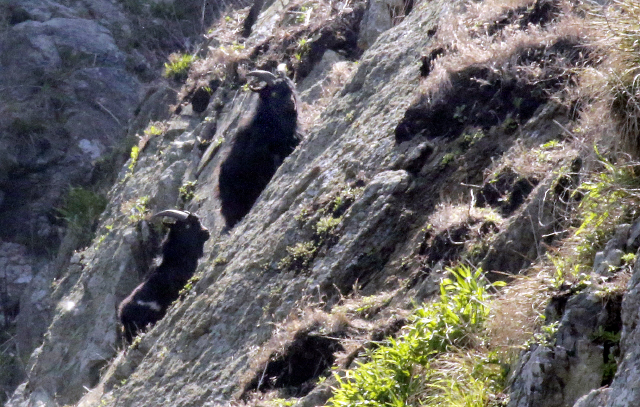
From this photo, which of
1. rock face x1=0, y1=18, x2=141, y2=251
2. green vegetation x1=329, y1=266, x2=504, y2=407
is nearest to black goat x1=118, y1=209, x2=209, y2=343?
green vegetation x1=329, y1=266, x2=504, y2=407

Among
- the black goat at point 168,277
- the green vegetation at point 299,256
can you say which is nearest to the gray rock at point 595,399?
the green vegetation at point 299,256

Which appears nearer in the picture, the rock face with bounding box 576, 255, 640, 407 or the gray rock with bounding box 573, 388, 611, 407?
the rock face with bounding box 576, 255, 640, 407

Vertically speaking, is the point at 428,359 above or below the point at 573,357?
below

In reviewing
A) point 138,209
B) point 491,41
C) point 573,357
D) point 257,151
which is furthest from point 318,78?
point 573,357

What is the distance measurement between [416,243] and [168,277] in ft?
16.1

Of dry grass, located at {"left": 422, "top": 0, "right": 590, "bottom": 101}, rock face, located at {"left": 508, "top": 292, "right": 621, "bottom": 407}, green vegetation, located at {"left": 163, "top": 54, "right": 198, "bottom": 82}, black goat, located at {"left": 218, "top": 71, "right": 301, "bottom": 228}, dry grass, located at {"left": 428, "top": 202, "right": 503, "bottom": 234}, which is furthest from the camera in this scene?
green vegetation, located at {"left": 163, "top": 54, "right": 198, "bottom": 82}

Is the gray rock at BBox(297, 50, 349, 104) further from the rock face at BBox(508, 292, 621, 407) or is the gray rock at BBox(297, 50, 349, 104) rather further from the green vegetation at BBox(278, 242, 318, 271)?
the rock face at BBox(508, 292, 621, 407)

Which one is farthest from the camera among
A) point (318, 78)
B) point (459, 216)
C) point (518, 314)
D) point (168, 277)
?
point (318, 78)

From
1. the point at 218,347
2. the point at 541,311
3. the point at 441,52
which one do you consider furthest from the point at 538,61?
the point at 218,347

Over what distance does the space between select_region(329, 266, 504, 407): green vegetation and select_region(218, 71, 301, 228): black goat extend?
16.7 ft

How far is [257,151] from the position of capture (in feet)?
31.9

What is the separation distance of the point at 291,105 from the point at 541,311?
23.1 ft

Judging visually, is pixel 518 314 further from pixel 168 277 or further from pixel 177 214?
pixel 177 214

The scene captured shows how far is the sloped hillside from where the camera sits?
3.58 m
